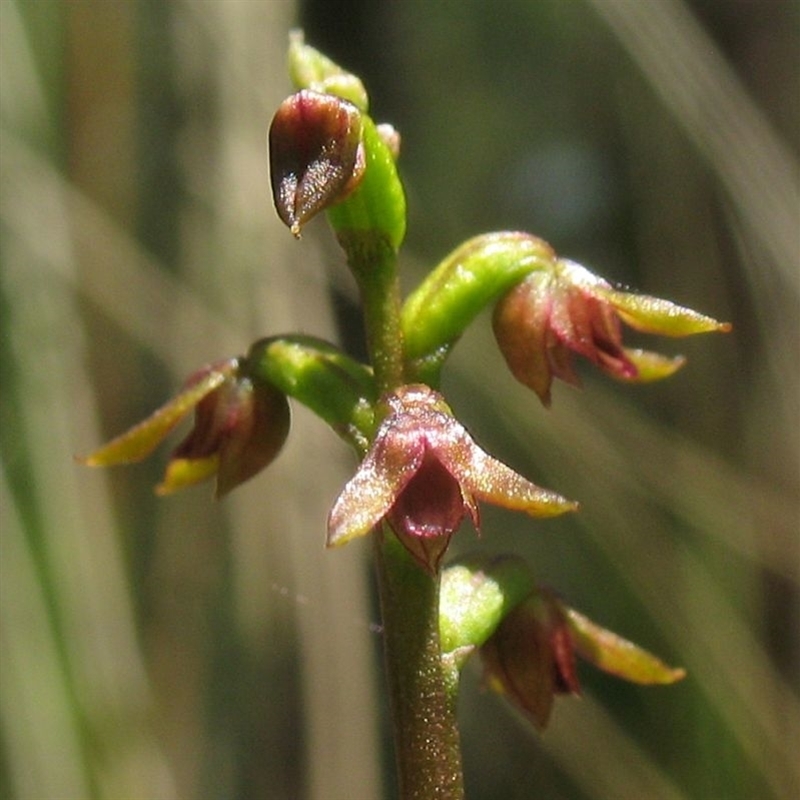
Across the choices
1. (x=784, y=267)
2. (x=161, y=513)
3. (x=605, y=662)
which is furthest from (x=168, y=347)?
(x=605, y=662)

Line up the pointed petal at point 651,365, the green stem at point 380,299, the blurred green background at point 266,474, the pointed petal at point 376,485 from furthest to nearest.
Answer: the blurred green background at point 266,474 < the pointed petal at point 651,365 < the green stem at point 380,299 < the pointed petal at point 376,485

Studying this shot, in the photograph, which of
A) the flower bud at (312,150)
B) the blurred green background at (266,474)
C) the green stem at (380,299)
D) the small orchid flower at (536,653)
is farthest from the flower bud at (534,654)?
the blurred green background at (266,474)

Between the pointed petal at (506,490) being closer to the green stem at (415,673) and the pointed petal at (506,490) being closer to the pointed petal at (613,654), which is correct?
the green stem at (415,673)

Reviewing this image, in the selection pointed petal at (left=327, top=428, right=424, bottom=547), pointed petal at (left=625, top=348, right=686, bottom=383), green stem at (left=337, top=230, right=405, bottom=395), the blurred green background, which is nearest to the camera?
pointed petal at (left=327, top=428, right=424, bottom=547)

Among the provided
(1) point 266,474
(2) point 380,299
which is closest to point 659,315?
(2) point 380,299

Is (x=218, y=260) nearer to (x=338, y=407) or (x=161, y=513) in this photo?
(x=161, y=513)

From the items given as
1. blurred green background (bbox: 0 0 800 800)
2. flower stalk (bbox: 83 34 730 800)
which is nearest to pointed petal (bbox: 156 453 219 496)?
flower stalk (bbox: 83 34 730 800)

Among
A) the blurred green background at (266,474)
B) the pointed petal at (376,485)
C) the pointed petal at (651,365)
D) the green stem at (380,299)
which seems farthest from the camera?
the blurred green background at (266,474)

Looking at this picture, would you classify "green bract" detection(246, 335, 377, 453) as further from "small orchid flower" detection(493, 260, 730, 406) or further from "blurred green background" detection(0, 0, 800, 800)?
"blurred green background" detection(0, 0, 800, 800)
